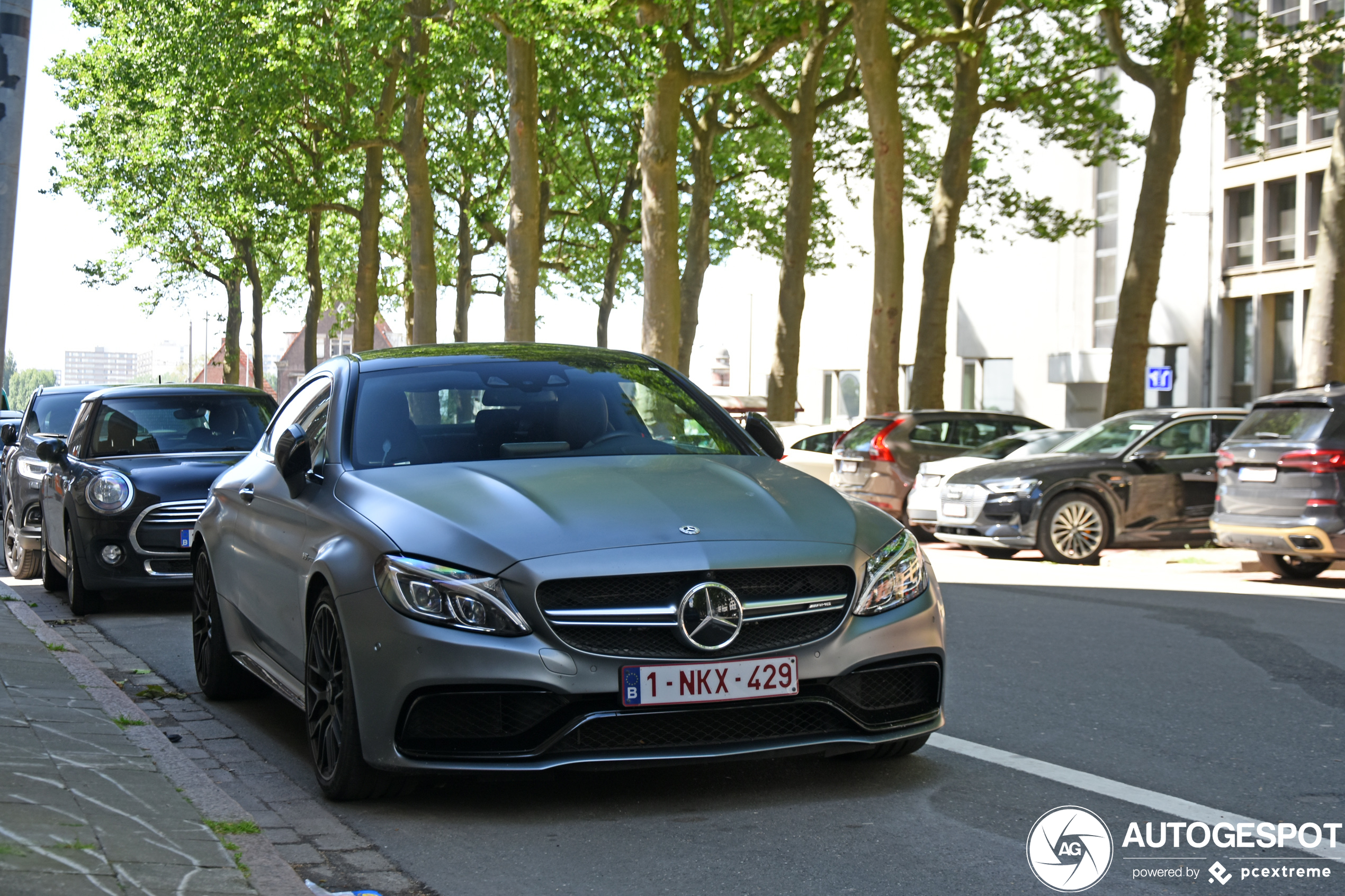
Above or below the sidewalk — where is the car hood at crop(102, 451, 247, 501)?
above

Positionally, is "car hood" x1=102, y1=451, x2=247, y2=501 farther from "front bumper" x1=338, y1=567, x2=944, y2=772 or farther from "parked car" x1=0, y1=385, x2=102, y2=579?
"front bumper" x1=338, y1=567, x2=944, y2=772

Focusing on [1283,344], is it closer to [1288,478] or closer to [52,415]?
[1288,478]

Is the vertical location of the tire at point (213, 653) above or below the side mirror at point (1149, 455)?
below

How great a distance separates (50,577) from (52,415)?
2755 mm

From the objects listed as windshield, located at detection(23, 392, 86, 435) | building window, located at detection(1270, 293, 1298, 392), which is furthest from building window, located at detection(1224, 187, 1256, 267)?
windshield, located at detection(23, 392, 86, 435)

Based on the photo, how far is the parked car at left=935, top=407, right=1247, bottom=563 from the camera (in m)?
16.8

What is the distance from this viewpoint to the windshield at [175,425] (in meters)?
12.0

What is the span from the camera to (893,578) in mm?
5367

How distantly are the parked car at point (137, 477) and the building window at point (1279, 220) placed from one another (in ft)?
107

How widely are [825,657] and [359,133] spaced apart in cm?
3326

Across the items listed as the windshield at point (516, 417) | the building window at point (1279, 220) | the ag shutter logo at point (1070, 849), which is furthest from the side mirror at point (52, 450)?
the building window at point (1279, 220)

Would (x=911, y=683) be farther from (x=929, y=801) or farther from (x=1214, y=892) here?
(x=1214, y=892)

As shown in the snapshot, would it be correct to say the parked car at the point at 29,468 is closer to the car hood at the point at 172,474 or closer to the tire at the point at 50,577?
the tire at the point at 50,577

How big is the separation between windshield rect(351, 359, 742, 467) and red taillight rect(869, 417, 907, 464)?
14.1m
